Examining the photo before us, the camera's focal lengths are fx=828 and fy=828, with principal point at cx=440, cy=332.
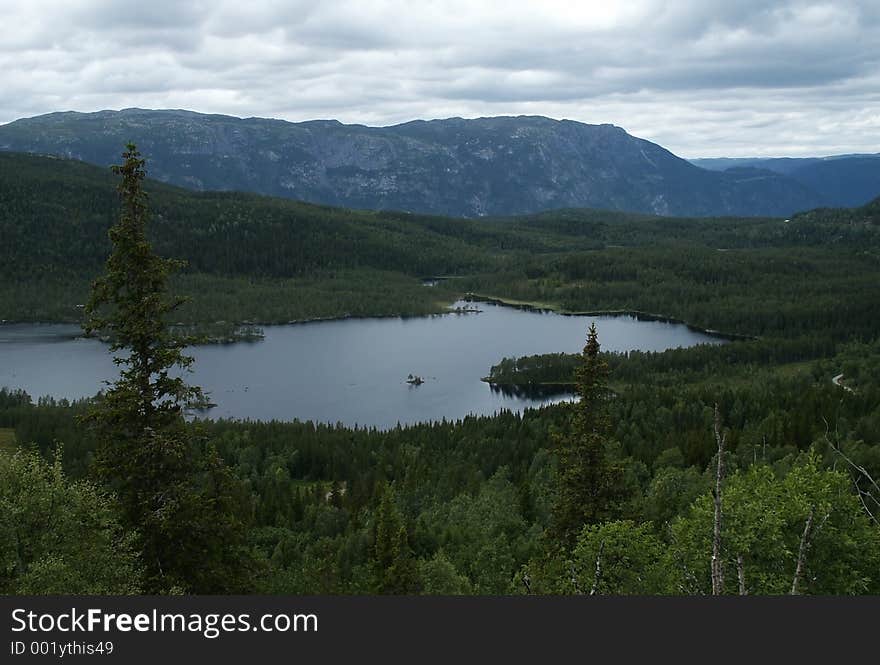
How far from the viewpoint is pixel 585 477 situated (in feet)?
114

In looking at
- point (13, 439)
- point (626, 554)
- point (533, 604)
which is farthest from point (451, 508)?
point (13, 439)

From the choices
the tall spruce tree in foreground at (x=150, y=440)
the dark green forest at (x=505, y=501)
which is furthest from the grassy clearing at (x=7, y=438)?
the tall spruce tree in foreground at (x=150, y=440)

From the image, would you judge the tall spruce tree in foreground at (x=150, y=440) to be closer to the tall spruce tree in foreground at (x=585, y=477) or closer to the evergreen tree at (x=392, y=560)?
the tall spruce tree in foreground at (x=585, y=477)

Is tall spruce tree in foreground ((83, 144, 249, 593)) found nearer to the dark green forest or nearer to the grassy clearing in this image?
the dark green forest

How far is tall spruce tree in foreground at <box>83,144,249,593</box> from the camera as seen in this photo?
25750 millimetres

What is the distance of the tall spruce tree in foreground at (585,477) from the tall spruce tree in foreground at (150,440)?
14087mm

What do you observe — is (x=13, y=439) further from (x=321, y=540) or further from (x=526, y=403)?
(x=526, y=403)

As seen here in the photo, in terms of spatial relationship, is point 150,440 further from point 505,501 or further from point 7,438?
point 7,438

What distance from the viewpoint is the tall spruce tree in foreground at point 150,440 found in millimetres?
25750

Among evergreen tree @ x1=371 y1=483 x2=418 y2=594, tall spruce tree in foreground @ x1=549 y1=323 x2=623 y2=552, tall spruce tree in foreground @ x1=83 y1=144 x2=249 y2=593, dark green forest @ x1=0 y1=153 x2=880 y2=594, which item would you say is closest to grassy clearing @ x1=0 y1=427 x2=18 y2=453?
dark green forest @ x1=0 y1=153 x2=880 y2=594

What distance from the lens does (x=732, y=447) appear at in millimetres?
96375

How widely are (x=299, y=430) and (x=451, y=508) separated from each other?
57.2 m

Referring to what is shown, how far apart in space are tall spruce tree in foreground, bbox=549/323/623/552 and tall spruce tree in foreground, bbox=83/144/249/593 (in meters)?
14.1

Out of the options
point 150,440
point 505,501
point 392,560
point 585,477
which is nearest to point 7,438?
point 505,501
